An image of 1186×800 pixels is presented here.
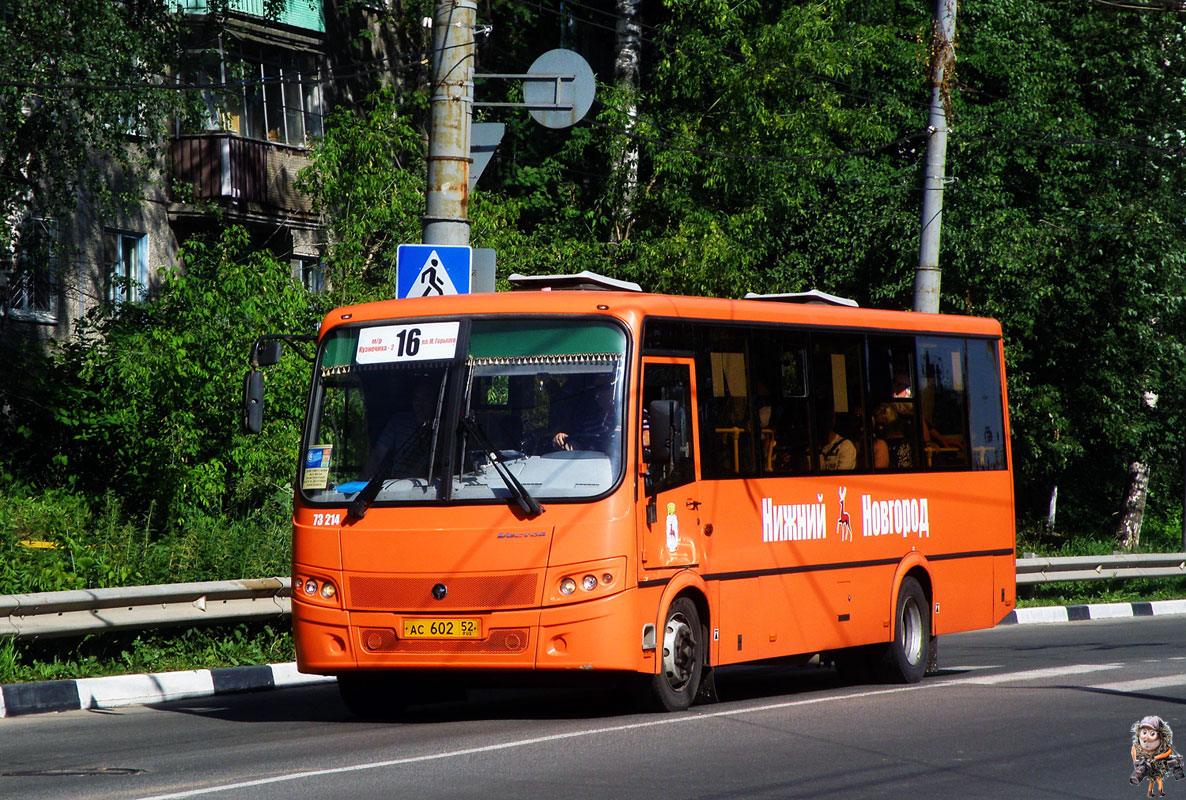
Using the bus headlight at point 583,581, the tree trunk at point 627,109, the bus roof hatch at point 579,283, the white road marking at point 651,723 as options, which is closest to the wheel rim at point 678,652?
the white road marking at point 651,723

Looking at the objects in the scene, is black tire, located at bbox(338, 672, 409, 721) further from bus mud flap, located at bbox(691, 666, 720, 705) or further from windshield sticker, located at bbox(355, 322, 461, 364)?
windshield sticker, located at bbox(355, 322, 461, 364)

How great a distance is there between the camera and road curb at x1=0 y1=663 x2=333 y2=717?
11.4 meters

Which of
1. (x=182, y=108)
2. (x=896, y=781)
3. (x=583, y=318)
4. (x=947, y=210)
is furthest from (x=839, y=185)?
(x=896, y=781)

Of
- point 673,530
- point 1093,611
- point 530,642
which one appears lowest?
point 1093,611

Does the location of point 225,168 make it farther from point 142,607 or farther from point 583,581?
point 583,581

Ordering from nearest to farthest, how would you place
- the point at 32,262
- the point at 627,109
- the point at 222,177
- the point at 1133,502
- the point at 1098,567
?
the point at 32,262
the point at 1098,567
the point at 627,109
the point at 222,177
the point at 1133,502

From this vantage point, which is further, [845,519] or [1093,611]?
[1093,611]

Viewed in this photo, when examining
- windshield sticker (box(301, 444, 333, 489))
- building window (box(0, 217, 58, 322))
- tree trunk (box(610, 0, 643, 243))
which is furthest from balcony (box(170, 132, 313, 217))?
windshield sticker (box(301, 444, 333, 489))

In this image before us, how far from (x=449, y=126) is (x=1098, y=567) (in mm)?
13391

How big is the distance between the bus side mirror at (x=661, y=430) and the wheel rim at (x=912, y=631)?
4.51 meters

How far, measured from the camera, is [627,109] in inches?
1069

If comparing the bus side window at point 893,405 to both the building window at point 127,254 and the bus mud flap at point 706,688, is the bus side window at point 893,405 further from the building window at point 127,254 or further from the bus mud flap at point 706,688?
the building window at point 127,254

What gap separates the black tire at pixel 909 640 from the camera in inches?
→ 538

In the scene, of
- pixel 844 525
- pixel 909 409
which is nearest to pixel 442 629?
pixel 844 525
